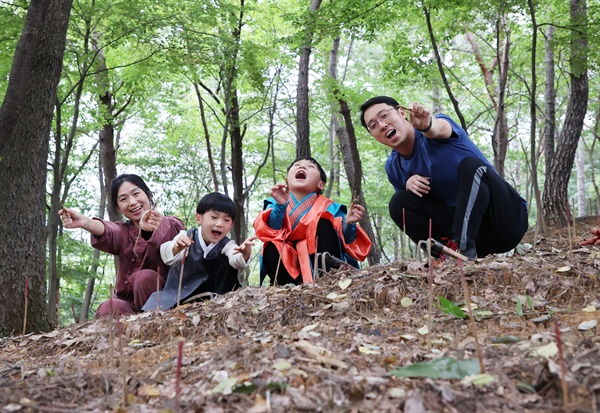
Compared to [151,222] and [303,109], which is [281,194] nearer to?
[151,222]

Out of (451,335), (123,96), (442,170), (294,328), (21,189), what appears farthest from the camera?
(123,96)

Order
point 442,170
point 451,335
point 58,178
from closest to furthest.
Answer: point 451,335
point 442,170
point 58,178

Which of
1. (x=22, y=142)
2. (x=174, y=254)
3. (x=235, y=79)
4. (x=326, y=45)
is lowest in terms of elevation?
(x=174, y=254)

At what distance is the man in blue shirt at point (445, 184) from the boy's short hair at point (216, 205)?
4.22 ft

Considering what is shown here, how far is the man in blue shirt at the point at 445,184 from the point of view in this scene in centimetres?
336

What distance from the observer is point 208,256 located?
3.90m

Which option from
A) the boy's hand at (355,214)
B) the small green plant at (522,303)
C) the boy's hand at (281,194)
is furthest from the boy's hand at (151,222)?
the small green plant at (522,303)

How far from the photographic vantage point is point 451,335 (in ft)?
6.84

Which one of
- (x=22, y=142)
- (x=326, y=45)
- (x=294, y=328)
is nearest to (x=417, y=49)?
(x=326, y=45)

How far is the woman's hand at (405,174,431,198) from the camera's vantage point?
3709 mm

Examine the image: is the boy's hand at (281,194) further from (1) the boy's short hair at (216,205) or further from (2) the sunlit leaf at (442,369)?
(2) the sunlit leaf at (442,369)

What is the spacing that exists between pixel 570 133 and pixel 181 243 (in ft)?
24.9

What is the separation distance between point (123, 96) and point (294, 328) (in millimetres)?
9810

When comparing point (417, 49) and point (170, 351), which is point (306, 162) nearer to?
point (170, 351)
